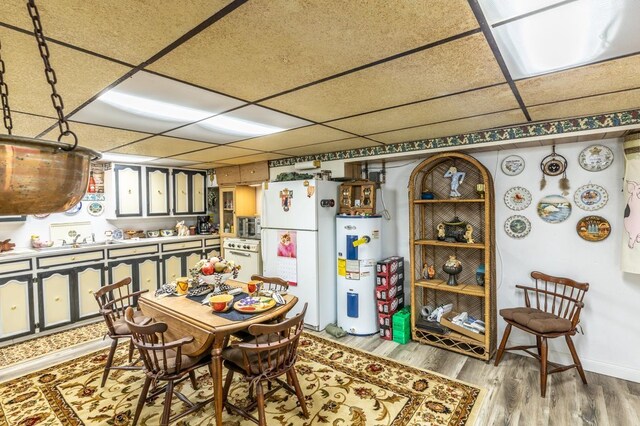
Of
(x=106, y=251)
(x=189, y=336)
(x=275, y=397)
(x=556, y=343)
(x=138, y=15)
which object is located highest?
(x=138, y=15)

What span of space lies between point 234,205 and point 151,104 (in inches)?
126

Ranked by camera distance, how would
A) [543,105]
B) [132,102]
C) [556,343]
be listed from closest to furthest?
[132,102]
[543,105]
[556,343]

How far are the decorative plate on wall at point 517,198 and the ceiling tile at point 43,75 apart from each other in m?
3.35

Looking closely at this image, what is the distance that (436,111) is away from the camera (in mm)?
2307

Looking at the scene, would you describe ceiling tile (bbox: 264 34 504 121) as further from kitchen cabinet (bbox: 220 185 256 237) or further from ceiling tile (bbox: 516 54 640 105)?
kitchen cabinet (bbox: 220 185 256 237)

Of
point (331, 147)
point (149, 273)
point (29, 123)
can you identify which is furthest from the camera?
point (149, 273)

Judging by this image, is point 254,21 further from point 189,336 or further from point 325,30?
point 189,336

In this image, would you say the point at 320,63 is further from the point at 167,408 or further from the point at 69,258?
A: the point at 69,258

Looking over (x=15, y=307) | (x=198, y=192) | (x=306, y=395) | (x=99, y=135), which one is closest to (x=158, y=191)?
(x=198, y=192)

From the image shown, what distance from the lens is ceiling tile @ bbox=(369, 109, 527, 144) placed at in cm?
251

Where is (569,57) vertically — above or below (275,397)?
above

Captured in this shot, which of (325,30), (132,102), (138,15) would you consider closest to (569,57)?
(325,30)

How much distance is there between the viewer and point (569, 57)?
148 cm

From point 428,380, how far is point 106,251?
419cm
